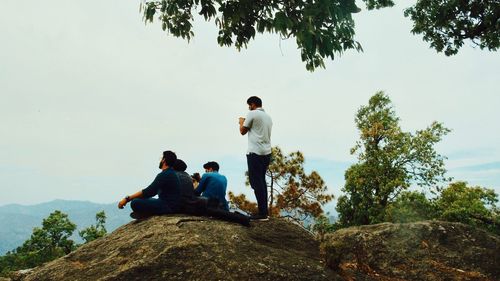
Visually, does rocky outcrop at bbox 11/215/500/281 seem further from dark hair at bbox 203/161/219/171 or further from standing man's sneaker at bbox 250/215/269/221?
dark hair at bbox 203/161/219/171

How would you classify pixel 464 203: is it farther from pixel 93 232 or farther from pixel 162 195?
pixel 93 232

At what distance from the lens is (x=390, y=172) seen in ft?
121

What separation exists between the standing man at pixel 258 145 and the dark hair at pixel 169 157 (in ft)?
5.32

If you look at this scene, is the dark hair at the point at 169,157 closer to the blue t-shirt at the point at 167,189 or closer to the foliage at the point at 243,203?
the blue t-shirt at the point at 167,189

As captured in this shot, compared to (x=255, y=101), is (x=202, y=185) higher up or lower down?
lower down

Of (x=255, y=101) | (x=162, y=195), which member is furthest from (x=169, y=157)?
(x=255, y=101)

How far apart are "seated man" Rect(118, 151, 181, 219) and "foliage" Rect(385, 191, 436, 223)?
2638cm

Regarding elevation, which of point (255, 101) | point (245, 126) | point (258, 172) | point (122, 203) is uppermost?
point (255, 101)

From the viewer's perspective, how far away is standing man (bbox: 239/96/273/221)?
8.53 meters

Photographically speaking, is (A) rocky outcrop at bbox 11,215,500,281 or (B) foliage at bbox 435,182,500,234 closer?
(A) rocky outcrop at bbox 11,215,500,281

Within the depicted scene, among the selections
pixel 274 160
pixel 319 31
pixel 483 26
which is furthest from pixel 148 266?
pixel 274 160

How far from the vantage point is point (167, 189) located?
822 centimetres

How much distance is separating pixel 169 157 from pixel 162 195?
87 cm

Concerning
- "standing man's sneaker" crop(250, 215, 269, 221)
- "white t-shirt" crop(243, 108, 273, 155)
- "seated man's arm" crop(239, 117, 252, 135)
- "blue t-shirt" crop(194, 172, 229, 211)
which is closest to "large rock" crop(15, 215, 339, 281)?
"standing man's sneaker" crop(250, 215, 269, 221)
